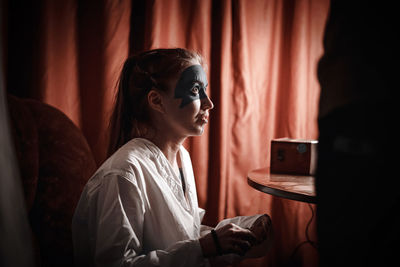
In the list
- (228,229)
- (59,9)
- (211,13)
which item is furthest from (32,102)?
(211,13)

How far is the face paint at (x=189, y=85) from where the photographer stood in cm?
95

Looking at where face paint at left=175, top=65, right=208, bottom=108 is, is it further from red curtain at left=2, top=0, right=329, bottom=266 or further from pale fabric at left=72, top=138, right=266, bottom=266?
red curtain at left=2, top=0, right=329, bottom=266

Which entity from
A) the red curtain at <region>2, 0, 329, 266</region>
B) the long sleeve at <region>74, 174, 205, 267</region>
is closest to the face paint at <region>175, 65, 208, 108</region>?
the long sleeve at <region>74, 174, 205, 267</region>

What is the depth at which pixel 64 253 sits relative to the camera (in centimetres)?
102

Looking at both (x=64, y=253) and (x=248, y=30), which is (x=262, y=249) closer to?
(x=64, y=253)

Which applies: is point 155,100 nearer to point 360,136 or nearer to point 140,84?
point 140,84

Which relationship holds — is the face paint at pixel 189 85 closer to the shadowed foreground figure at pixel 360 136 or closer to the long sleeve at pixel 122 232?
the long sleeve at pixel 122 232

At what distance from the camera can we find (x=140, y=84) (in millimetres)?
994

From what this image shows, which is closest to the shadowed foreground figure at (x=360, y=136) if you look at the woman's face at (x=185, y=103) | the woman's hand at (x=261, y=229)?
the woman's hand at (x=261, y=229)

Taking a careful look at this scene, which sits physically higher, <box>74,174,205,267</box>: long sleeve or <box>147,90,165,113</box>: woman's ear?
<box>147,90,165,113</box>: woman's ear

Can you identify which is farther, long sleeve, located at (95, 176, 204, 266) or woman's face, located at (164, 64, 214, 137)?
woman's face, located at (164, 64, 214, 137)

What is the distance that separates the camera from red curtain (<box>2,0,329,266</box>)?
1342 mm

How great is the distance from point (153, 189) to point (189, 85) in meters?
0.37

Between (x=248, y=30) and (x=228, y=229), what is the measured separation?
4.39ft
